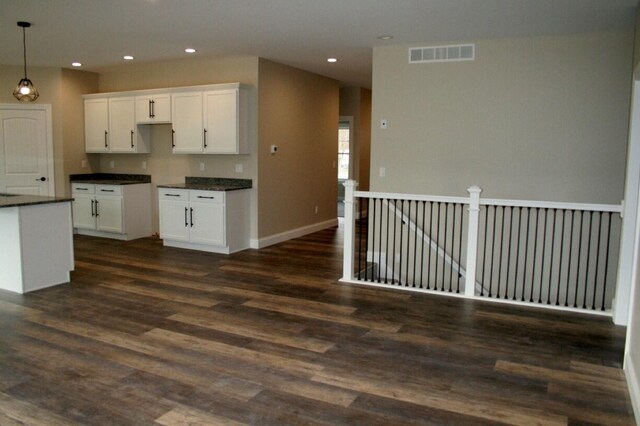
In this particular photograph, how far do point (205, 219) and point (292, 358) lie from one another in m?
3.81

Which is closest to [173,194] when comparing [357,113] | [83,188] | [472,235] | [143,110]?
[143,110]

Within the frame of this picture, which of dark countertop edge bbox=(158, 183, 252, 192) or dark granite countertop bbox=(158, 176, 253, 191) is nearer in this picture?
dark countertop edge bbox=(158, 183, 252, 192)

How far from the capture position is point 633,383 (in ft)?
9.98

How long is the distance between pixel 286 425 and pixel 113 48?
5517 mm

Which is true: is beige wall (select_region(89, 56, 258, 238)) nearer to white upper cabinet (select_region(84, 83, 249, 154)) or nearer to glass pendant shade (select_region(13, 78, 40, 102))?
white upper cabinet (select_region(84, 83, 249, 154))

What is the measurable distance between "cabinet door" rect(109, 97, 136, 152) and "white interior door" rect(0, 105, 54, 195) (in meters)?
1.00

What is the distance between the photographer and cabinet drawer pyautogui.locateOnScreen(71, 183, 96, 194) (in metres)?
8.01

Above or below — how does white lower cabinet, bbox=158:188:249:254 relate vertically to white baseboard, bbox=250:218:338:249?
above

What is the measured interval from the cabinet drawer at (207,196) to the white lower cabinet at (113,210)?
4.54 ft

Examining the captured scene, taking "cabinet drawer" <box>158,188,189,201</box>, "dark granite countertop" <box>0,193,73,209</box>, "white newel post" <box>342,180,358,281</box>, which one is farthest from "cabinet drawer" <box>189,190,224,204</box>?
"white newel post" <box>342,180,358,281</box>

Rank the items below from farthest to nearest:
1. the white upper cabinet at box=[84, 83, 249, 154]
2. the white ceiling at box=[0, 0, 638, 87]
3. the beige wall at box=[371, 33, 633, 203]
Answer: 1. the white upper cabinet at box=[84, 83, 249, 154]
2. the beige wall at box=[371, 33, 633, 203]
3. the white ceiling at box=[0, 0, 638, 87]

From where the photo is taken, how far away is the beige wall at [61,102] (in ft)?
26.0

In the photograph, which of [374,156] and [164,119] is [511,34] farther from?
[164,119]

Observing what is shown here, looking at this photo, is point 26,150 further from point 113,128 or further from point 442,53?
point 442,53
